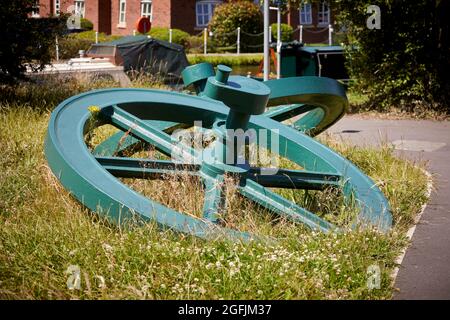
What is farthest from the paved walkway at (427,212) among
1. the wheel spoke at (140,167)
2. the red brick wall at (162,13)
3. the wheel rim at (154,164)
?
the red brick wall at (162,13)

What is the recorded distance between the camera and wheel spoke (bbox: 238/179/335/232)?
5148mm

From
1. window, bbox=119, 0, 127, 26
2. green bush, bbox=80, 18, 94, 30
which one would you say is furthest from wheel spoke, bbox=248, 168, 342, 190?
window, bbox=119, 0, 127, 26

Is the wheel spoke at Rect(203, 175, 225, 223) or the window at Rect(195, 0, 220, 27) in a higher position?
the window at Rect(195, 0, 220, 27)

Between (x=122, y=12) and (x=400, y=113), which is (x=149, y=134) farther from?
(x=122, y=12)

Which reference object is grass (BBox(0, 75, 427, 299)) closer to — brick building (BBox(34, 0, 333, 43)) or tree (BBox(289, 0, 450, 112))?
tree (BBox(289, 0, 450, 112))

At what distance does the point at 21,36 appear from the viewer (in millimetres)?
12266

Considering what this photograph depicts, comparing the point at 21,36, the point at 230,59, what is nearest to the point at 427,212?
the point at 21,36

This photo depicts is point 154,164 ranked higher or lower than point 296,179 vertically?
higher

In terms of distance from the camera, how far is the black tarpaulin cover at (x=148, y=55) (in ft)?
60.1

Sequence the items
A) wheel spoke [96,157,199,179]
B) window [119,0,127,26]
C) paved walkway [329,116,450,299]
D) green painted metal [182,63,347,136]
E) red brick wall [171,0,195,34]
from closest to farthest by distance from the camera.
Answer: paved walkway [329,116,450,299]
wheel spoke [96,157,199,179]
green painted metal [182,63,347,136]
red brick wall [171,0,195,34]
window [119,0,127,26]

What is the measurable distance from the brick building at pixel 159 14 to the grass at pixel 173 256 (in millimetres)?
36230

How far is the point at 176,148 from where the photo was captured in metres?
5.79

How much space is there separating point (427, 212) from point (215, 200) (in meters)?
2.17

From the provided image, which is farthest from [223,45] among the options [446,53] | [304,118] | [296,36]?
[304,118]
